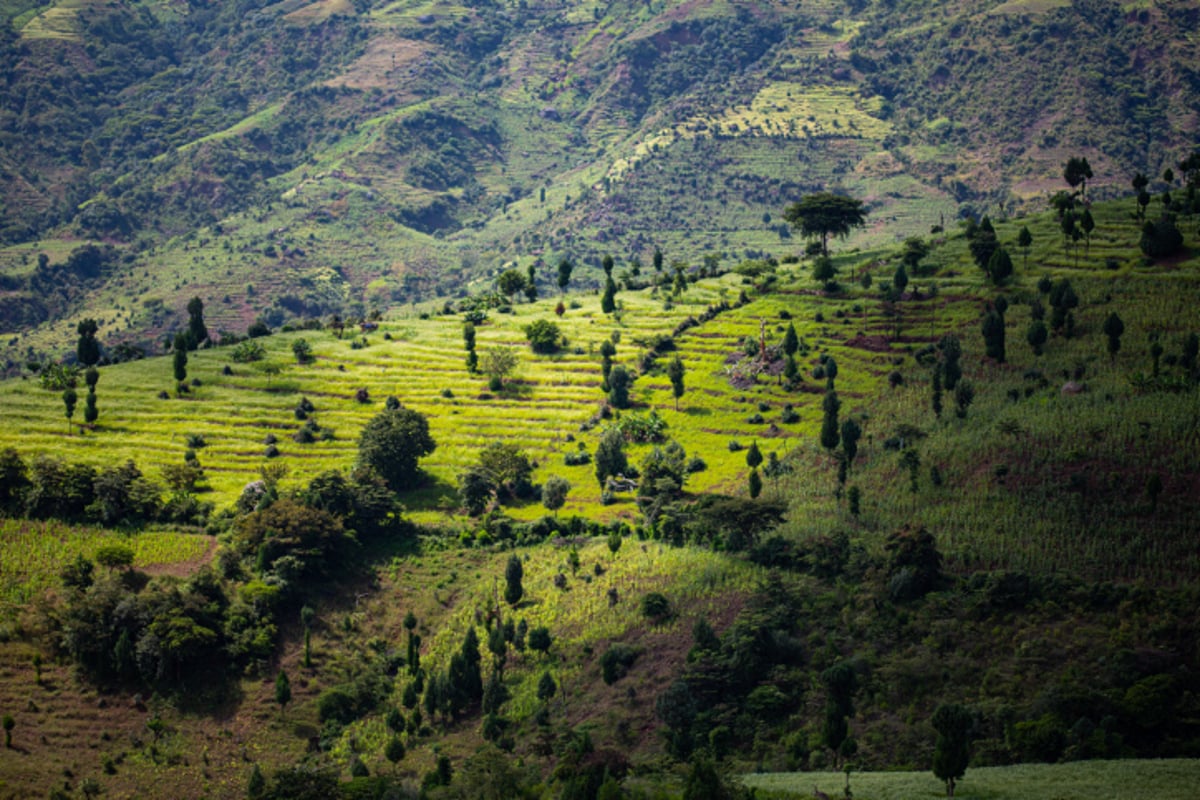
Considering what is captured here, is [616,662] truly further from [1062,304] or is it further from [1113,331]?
[1062,304]

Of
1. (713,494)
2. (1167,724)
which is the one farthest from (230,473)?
(1167,724)

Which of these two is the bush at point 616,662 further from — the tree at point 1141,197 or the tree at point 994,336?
the tree at point 1141,197

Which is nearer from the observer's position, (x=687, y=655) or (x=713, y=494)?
(x=687, y=655)

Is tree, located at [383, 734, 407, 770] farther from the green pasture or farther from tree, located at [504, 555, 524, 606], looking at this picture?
tree, located at [504, 555, 524, 606]

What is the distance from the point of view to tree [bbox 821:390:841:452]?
13475 cm

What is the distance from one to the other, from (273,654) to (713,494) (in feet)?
155

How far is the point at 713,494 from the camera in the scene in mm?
125688

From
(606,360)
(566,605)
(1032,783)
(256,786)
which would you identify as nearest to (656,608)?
(566,605)

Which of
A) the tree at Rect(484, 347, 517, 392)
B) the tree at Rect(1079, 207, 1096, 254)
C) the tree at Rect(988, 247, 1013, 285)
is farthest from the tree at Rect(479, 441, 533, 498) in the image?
the tree at Rect(1079, 207, 1096, 254)

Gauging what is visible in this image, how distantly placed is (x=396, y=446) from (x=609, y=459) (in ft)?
88.0

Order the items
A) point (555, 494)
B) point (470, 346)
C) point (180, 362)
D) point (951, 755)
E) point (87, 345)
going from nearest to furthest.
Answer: point (951, 755) → point (555, 494) → point (180, 362) → point (87, 345) → point (470, 346)

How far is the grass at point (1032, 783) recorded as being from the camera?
7438 cm

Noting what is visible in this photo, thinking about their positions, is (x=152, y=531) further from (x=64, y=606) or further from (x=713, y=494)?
(x=713, y=494)

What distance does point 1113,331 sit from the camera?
138500mm
